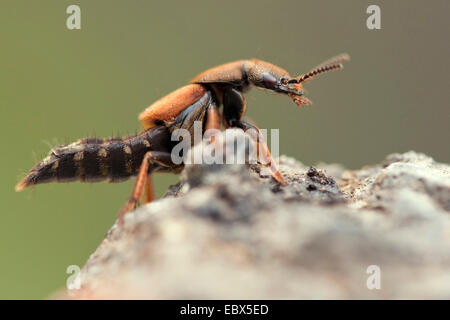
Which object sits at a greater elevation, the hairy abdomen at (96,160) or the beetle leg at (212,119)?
the beetle leg at (212,119)

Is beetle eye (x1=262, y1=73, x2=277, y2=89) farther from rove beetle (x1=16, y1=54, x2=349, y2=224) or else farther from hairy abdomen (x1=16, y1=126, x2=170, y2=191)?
hairy abdomen (x1=16, y1=126, x2=170, y2=191)

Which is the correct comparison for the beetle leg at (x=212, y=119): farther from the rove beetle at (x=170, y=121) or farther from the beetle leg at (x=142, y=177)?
the beetle leg at (x=142, y=177)

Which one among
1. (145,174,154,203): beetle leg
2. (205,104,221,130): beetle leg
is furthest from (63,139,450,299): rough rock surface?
(205,104,221,130): beetle leg

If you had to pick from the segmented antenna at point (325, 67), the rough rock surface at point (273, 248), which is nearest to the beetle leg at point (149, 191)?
the rough rock surface at point (273, 248)

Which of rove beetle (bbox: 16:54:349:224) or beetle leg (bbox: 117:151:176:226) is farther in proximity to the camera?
rove beetle (bbox: 16:54:349:224)

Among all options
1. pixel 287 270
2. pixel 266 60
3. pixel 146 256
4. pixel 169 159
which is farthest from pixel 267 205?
pixel 266 60

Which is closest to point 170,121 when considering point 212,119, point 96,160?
point 212,119

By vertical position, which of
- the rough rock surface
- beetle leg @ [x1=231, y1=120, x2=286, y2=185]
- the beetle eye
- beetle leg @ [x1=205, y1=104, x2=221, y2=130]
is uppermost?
the beetle eye
